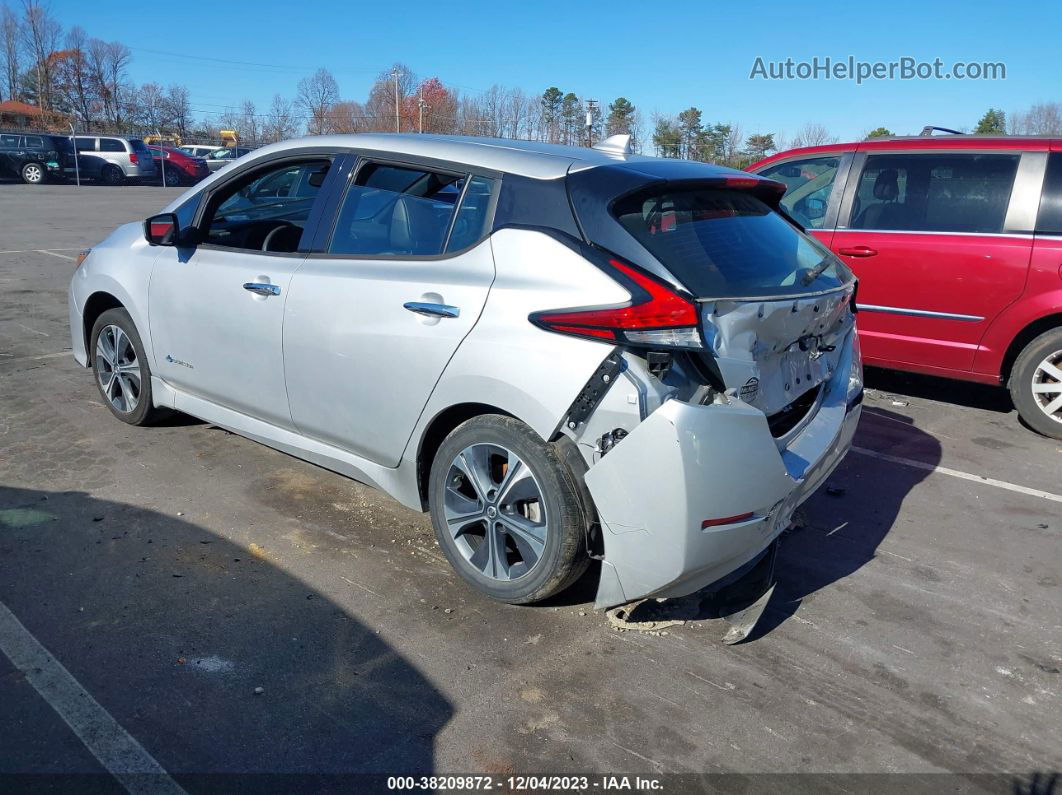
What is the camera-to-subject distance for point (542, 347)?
3.10m

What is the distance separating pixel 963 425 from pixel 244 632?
5147 millimetres

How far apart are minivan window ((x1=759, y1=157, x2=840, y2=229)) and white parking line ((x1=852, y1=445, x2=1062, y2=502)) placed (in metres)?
2.14

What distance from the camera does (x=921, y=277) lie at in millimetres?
6219

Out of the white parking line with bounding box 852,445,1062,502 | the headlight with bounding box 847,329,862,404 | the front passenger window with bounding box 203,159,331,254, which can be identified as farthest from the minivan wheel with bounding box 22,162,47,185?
the headlight with bounding box 847,329,862,404

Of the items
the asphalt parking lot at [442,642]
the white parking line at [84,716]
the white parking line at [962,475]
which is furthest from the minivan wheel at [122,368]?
the white parking line at [962,475]

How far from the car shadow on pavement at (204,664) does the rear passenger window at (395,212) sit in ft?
4.81

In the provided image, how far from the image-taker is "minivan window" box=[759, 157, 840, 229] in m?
6.87

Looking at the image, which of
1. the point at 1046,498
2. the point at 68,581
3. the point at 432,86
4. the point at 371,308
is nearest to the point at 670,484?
the point at 371,308

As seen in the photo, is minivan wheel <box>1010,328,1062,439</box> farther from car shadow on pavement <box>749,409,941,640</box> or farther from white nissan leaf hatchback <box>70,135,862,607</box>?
white nissan leaf hatchback <box>70,135,862,607</box>

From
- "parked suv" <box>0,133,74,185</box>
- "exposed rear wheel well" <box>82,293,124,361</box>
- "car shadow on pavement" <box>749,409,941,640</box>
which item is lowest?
"car shadow on pavement" <box>749,409,941,640</box>

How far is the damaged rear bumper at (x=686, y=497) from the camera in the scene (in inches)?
111

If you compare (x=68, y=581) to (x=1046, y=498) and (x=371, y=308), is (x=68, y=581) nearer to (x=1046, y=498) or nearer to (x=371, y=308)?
(x=371, y=308)

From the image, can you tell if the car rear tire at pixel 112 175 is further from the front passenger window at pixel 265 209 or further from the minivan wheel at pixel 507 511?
the minivan wheel at pixel 507 511

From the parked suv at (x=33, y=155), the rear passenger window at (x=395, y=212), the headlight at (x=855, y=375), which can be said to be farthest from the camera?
the parked suv at (x=33, y=155)
